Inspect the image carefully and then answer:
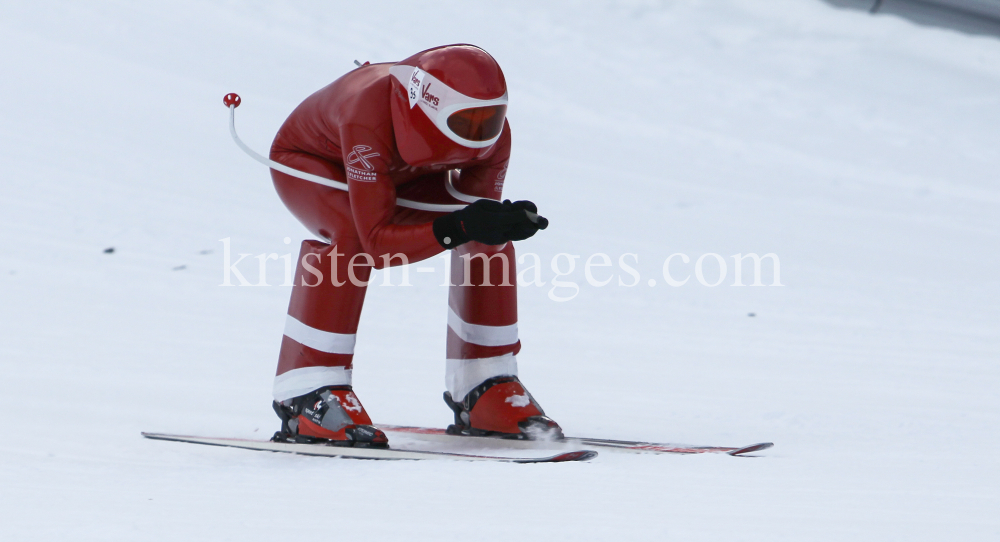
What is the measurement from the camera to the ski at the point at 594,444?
2.30m

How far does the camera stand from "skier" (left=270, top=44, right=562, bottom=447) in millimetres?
2160

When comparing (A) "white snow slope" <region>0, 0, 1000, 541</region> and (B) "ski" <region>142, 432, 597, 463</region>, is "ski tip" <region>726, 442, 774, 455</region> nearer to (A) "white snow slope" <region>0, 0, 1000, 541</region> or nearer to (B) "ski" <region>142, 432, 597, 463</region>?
(A) "white snow slope" <region>0, 0, 1000, 541</region>

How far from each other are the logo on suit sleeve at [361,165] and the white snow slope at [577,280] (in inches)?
25.1

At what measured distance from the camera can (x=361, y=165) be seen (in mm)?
2201

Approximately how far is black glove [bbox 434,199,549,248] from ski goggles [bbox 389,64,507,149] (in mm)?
194

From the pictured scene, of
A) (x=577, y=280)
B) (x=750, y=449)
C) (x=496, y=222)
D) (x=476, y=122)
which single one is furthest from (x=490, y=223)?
(x=577, y=280)

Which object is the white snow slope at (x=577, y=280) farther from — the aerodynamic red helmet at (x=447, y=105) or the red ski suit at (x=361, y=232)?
the aerodynamic red helmet at (x=447, y=105)

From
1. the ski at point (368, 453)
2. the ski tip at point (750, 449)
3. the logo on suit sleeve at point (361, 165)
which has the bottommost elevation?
the ski at point (368, 453)

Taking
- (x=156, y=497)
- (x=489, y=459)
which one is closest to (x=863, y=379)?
(x=489, y=459)

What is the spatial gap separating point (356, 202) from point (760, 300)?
278 cm

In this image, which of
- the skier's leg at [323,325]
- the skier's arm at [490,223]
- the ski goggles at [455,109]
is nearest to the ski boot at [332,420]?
the skier's leg at [323,325]

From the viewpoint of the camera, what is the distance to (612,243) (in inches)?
210

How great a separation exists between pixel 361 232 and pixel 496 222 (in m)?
0.36

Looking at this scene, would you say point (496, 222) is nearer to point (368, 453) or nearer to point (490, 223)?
point (490, 223)
